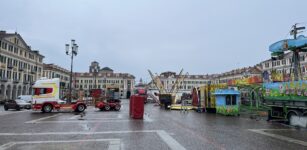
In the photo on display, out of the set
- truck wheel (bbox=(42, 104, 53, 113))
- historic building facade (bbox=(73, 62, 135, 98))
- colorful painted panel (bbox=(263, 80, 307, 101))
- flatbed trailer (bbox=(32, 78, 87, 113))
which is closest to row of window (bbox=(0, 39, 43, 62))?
flatbed trailer (bbox=(32, 78, 87, 113))

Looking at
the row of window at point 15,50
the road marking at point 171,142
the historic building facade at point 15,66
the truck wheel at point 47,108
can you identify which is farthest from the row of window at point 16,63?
the road marking at point 171,142

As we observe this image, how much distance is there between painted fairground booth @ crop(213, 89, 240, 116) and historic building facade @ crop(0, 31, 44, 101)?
47786mm

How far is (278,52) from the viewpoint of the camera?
60.3ft

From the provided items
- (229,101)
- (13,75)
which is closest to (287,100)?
(229,101)

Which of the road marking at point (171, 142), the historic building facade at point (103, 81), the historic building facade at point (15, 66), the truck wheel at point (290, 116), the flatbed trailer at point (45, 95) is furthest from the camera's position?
the historic building facade at point (103, 81)

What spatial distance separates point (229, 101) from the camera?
22.2m

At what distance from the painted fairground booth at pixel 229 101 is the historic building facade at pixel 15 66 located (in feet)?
157

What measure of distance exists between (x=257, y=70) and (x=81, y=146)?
311 feet

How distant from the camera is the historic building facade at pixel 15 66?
56.7 meters

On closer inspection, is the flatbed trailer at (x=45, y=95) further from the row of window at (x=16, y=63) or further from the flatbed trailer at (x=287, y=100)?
the row of window at (x=16, y=63)

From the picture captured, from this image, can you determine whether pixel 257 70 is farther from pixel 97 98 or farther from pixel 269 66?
pixel 97 98

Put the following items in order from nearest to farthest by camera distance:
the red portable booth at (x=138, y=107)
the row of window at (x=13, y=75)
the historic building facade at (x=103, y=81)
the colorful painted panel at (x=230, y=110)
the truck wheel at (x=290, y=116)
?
the truck wheel at (x=290, y=116) < the red portable booth at (x=138, y=107) < the colorful painted panel at (x=230, y=110) < the row of window at (x=13, y=75) < the historic building facade at (x=103, y=81)

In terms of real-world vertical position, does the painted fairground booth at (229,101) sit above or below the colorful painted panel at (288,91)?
below

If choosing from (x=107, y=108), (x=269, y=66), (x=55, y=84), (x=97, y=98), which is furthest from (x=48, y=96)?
(x=269, y=66)
